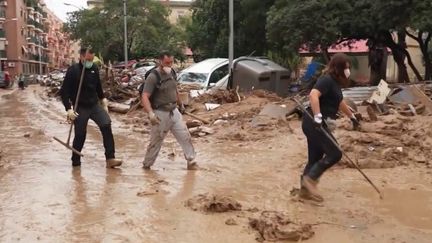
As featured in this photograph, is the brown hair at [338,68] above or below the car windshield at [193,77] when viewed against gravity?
above

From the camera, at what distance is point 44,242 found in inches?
191

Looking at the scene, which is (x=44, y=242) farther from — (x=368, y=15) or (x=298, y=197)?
(x=368, y=15)

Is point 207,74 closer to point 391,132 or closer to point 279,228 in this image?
point 391,132

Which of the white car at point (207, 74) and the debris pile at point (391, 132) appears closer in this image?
the debris pile at point (391, 132)

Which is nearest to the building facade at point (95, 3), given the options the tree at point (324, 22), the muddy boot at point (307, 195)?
the tree at point (324, 22)

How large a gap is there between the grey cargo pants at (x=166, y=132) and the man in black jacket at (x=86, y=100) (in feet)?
1.68

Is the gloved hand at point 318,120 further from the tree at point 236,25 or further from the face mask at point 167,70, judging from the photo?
the tree at point 236,25

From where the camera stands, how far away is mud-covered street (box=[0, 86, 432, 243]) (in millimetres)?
5156

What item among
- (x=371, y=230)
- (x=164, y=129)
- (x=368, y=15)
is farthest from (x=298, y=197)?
(x=368, y=15)

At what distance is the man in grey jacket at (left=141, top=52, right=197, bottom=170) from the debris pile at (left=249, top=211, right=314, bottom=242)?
9.19ft

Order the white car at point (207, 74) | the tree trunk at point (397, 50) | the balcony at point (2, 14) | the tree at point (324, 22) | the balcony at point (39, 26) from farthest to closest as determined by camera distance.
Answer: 1. the balcony at point (39, 26)
2. the balcony at point (2, 14)
3. the tree trunk at point (397, 50)
4. the tree at point (324, 22)
5. the white car at point (207, 74)

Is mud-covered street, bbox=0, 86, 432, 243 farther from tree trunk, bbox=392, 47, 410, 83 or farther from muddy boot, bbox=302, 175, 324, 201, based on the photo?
tree trunk, bbox=392, 47, 410, 83

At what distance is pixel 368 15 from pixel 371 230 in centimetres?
1803

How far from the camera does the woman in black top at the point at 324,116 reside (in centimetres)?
602
